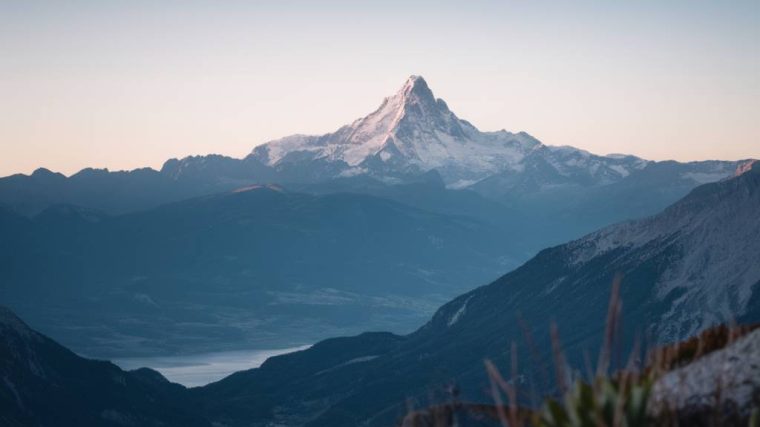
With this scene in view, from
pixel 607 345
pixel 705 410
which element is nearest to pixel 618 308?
pixel 607 345

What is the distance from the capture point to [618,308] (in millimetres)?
22828

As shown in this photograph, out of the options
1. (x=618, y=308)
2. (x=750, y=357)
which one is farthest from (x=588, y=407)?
(x=750, y=357)

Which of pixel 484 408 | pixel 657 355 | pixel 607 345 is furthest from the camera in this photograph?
pixel 484 408

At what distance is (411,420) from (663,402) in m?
4.75

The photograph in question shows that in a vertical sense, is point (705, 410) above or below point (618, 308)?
below

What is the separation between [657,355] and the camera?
25859 mm

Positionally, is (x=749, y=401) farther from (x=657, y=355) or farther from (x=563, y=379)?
(x=563, y=379)

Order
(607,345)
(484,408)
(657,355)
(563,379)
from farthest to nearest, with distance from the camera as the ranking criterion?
(484,408) → (657,355) → (563,379) → (607,345)

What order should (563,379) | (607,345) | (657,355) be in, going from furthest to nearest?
(657,355), (563,379), (607,345)

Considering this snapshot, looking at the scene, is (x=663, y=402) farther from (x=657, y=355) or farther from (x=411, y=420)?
(x=411, y=420)

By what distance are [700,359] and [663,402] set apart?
3.97 meters

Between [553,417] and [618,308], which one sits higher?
[618,308]

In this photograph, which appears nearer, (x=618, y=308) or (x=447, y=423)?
(x=618, y=308)

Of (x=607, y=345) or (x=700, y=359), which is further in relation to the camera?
(x=700, y=359)
